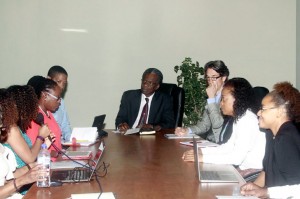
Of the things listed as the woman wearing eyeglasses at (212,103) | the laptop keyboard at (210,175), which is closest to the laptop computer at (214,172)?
the laptop keyboard at (210,175)

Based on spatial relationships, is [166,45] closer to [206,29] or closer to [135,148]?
[206,29]

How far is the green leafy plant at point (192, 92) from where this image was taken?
19.4 ft

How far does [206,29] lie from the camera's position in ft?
20.5

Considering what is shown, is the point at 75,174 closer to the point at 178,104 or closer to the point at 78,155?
the point at 78,155

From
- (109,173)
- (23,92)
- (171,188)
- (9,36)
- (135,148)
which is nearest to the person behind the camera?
(171,188)

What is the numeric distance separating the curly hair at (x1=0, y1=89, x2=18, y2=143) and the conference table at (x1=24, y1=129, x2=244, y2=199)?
50cm

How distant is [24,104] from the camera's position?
3.15 metres

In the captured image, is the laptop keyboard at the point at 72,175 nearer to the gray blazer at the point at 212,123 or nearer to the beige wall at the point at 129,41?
the gray blazer at the point at 212,123

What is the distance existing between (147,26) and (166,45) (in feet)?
1.24

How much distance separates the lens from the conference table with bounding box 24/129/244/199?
7.82 feet

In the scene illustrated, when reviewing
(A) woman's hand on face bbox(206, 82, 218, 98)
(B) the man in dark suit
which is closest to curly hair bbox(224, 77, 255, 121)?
(A) woman's hand on face bbox(206, 82, 218, 98)

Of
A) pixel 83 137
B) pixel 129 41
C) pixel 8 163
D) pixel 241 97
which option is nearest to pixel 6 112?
pixel 8 163

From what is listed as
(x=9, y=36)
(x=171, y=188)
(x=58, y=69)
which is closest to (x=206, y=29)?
(x=58, y=69)

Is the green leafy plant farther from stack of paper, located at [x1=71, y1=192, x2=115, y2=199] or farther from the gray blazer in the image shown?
stack of paper, located at [x1=71, y1=192, x2=115, y2=199]
